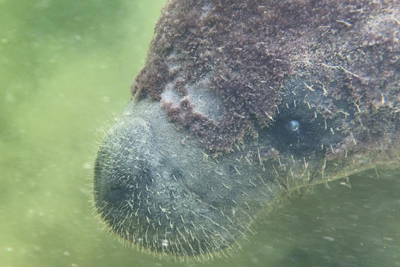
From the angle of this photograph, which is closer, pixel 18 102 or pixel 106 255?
pixel 106 255

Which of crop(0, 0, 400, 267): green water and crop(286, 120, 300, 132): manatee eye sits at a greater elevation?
crop(0, 0, 400, 267): green water

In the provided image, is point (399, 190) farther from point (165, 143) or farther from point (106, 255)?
point (106, 255)

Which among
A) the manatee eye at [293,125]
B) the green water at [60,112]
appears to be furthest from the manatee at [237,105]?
the green water at [60,112]

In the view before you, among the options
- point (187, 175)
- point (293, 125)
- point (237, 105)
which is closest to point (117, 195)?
point (187, 175)

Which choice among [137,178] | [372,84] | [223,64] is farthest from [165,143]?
[372,84]

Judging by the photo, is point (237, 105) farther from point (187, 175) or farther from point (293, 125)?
point (187, 175)

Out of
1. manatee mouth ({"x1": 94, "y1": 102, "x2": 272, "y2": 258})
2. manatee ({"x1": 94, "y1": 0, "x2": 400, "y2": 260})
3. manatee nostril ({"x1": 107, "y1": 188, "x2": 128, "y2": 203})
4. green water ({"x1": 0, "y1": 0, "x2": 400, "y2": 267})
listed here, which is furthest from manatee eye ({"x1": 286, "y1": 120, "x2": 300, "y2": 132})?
green water ({"x1": 0, "y1": 0, "x2": 400, "y2": 267})

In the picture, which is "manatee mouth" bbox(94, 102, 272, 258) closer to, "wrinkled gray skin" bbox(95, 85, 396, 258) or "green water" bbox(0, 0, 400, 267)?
"wrinkled gray skin" bbox(95, 85, 396, 258)

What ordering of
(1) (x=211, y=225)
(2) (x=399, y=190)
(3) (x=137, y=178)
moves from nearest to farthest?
1. (3) (x=137, y=178)
2. (1) (x=211, y=225)
3. (2) (x=399, y=190)
